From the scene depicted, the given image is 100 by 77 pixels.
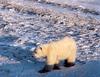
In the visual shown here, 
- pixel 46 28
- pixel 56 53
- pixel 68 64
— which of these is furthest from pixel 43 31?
pixel 56 53

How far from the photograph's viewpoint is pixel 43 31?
14.8 metres

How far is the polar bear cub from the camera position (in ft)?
34.1

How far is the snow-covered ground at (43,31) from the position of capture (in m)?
10.8

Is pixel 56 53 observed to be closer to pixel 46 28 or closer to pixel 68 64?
pixel 68 64

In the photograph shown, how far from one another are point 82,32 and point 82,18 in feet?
6.58

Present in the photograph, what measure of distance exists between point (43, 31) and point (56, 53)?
4397 millimetres

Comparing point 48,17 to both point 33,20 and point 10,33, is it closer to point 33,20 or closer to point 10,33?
point 33,20

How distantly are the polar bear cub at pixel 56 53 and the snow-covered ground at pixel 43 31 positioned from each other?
0.20 m

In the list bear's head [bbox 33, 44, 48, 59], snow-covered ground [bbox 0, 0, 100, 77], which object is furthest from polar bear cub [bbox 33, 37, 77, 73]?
snow-covered ground [bbox 0, 0, 100, 77]

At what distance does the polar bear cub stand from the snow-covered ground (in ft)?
0.67

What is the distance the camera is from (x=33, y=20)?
1641 cm

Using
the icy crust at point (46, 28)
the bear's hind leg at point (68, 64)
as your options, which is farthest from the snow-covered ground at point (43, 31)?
the bear's hind leg at point (68, 64)

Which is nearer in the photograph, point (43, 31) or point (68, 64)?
point (68, 64)

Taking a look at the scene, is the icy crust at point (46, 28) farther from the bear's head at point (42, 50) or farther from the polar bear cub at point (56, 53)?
the bear's head at point (42, 50)
